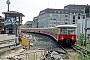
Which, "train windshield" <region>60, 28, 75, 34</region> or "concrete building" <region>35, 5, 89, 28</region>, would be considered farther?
"concrete building" <region>35, 5, 89, 28</region>

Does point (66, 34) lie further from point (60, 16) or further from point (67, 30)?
point (60, 16)

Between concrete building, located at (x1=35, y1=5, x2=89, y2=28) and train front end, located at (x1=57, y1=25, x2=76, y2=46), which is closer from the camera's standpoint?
train front end, located at (x1=57, y1=25, x2=76, y2=46)

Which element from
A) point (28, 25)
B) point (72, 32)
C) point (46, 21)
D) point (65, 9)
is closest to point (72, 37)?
point (72, 32)

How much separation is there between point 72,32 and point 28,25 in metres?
95.7

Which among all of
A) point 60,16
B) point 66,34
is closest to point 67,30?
point 66,34

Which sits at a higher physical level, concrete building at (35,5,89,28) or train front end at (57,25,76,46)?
concrete building at (35,5,89,28)

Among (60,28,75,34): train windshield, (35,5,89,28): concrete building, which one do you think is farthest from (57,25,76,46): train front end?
(35,5,89,28): concrete building

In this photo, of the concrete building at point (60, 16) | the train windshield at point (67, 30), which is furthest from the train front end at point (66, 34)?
the concrete building at point (60, 16)

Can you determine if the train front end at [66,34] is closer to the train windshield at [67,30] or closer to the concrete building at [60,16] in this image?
the train windshield at [67,30]

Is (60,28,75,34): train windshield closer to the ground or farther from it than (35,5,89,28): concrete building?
closer to the ground

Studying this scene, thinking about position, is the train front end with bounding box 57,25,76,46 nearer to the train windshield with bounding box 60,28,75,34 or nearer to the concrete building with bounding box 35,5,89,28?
the train windshield with bounding box 60,28,75,34

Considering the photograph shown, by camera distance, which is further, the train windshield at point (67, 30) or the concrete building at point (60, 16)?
the concrete building at point (60, 16)

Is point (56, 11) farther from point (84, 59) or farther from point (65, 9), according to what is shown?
point (84, 59)

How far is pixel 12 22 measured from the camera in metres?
31.2
